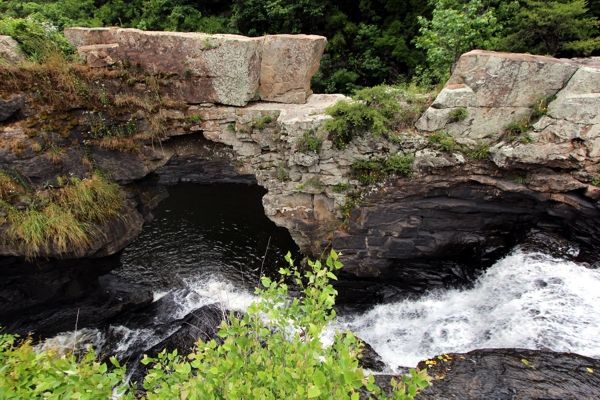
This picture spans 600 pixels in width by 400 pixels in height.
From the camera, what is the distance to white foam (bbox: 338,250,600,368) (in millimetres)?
7012

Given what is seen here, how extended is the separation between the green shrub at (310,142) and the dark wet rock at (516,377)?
19.2 feet

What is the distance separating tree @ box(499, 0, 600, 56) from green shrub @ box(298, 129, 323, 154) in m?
6.18

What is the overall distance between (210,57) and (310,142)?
3.66 metres

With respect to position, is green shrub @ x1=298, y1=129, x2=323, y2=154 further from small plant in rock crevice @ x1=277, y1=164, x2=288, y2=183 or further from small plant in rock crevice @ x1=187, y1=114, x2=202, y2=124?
small plant in rock crevice @ x1=187, y1=114, x2=202, y2=124

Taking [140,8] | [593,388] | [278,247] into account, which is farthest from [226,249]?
[140,8]


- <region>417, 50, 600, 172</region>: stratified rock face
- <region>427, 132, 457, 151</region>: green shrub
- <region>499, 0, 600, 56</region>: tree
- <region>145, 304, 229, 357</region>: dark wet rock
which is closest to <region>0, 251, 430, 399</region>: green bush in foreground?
<region>145, 304, 229, 357</region>: dark wet rock

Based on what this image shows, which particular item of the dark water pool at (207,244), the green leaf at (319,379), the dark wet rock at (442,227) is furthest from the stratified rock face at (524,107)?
the green leaf at (319,379)

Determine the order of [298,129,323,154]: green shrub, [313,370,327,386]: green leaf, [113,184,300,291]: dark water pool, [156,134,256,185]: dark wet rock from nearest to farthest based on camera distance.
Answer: [313,370,327,386]: green leaf
[298,129,323,154]: green shrub
[113,184,300,291]: dark water pool
[156,134,256,185]: dark wet rock

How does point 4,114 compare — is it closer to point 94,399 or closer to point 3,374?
point 3,374

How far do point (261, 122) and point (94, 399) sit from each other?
8.00 meters

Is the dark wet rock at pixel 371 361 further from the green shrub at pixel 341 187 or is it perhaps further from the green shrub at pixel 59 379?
the green shrub at pixel 59 379

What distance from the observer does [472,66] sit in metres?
8.49

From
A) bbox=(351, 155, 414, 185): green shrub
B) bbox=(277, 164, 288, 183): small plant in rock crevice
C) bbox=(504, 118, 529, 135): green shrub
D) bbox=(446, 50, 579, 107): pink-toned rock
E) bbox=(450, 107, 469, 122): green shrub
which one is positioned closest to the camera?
bbox=(446, 50, 579, 107): pink-toned rock

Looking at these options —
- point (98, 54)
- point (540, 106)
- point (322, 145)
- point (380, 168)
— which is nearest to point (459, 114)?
point (540, 106)
